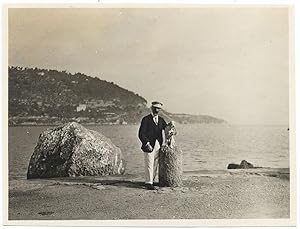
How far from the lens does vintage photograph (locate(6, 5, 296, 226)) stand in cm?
126

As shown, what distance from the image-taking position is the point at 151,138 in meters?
1.27

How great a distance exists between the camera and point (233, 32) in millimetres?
1293

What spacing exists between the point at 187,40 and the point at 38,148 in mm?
412

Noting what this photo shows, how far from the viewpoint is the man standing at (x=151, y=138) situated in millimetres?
1269

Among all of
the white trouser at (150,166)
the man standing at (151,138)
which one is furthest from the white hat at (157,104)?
the white trouser at (150,166)

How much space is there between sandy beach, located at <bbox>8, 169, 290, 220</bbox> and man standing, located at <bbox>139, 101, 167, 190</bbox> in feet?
0.09

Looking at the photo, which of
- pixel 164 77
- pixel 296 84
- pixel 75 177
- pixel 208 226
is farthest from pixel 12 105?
pixel 296 84

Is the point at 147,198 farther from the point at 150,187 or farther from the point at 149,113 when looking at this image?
the point at 149,113

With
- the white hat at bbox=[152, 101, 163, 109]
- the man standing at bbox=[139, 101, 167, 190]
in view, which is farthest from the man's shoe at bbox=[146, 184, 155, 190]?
the white hat at bbox=[152, 101, 163, 109]

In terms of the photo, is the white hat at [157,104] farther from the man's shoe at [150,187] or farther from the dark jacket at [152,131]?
the man's shoe at [150,187]

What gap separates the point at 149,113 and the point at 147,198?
0.62 feet

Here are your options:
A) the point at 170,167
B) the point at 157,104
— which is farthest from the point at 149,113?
the point at 170,167

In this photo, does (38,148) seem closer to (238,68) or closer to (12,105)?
(12,105)

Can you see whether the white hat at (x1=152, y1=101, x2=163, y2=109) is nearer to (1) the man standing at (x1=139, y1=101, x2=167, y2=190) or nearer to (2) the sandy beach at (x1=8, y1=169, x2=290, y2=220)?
(1) the man standing at (x1=139, y1=101, x2=167, y2=190)
